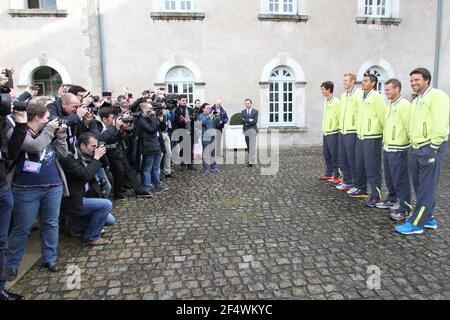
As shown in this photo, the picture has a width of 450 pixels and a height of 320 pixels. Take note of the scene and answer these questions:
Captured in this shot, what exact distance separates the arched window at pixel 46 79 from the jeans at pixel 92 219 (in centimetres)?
929

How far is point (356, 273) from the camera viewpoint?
3959 millimetres

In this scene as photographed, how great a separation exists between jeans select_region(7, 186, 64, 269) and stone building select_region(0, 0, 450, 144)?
9476 millimetres

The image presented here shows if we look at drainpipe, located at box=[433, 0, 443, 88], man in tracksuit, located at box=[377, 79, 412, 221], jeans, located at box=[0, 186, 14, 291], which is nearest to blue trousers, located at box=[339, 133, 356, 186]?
man in tracksuit, located at box=[377, 79, 412, 221]

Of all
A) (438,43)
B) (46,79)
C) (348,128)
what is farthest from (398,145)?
(438,43)

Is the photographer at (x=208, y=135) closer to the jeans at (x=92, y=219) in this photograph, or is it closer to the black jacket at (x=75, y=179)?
the jeans at (x=92, y=219)

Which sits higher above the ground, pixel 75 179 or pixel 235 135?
pixel 75 179

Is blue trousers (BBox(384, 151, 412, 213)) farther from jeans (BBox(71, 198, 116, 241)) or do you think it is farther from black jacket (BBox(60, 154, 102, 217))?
black jacket (BBox(60, 154, 102, 217))

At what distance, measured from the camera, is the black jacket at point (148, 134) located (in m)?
7.08

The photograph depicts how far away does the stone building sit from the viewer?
Result: 40.4 ft

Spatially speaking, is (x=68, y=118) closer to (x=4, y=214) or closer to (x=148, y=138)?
(x=4, y=214)

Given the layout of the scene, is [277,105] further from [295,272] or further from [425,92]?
[295,272]

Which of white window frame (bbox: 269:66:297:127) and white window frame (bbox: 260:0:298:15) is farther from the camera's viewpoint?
white window frame (bbox: 269:66:297:127)

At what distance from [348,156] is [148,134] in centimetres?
387

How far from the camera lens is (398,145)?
5500 mm
